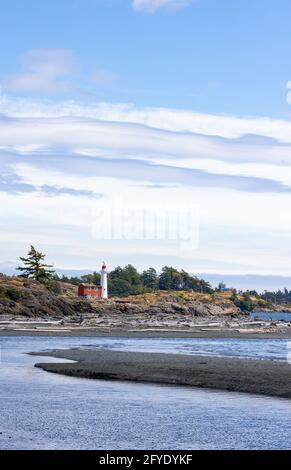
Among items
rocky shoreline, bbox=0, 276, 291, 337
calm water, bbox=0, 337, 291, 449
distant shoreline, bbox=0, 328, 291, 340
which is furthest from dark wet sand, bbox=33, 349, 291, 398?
rocky shoreline, bbox=0, 276, 291, 337

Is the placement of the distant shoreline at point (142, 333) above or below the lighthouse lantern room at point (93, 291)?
below

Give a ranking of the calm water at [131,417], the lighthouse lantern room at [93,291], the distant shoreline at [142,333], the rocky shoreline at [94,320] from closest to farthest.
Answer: the calm water at [131,417] → the distant shoreline at [142,333] → the rocky shoreline at [94,320] → the lighthouse lantern room at [93,291]

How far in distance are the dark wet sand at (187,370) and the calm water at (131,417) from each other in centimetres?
215

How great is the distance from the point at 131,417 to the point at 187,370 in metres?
17.6

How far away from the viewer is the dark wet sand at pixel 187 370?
4588 centimetres

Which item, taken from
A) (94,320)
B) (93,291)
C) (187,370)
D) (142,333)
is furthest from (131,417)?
(93,291)

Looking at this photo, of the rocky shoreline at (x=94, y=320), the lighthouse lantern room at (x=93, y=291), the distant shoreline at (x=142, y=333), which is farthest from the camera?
the lighthouse lantern room at (x=93, y=291)

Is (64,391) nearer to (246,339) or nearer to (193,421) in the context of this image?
(193,421)

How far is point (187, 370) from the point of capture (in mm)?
52438

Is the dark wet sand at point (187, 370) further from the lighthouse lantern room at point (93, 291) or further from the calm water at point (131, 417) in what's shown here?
the lighthouse lantern room at point (93, 291)

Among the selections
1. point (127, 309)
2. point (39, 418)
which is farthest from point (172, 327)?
point (39, 418)

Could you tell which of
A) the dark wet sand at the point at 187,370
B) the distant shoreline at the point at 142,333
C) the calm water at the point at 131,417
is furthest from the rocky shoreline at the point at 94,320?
the calm water at the point at 131,417

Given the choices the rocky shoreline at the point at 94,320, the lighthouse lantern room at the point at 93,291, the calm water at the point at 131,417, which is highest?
the lighthouse lantern room at the point at 93,291
